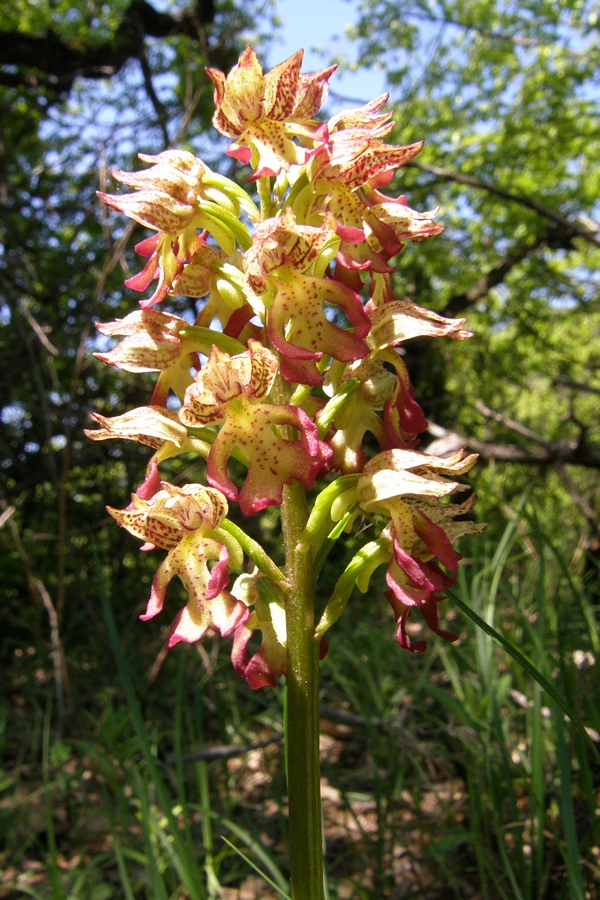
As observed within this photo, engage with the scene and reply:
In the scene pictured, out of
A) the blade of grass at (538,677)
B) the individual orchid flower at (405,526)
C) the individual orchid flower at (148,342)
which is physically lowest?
the blade of grass at (538,677)

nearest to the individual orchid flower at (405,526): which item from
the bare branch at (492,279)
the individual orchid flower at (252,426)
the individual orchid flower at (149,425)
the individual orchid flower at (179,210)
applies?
the individual orchid flower at (252,426)

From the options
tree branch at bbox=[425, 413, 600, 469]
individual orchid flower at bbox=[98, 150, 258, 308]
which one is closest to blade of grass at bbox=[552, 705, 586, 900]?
individual orchid flower at bbox=[98, 150, 258, 308]

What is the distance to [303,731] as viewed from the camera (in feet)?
3.44

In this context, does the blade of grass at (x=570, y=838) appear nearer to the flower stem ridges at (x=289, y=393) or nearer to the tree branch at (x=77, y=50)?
the flower stem ridges at (x=289, y=393)

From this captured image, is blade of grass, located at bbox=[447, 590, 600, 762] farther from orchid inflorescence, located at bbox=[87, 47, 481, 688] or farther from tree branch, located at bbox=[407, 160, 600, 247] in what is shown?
tree branch, located at bbox=[407, 160, 600, 247]

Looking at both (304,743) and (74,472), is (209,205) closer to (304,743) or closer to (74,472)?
(304,743)

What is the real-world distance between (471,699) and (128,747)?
1.21 metres

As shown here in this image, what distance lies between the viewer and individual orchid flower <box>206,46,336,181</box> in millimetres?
1286

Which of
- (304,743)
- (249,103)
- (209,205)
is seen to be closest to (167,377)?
(209,205)

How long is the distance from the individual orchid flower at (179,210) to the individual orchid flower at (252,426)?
0.25 meters

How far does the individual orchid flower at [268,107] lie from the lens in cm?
129

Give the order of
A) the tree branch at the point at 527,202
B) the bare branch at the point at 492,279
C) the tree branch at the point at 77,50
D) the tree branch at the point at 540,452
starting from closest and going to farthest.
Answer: the tree branch at the point at 540,452
the tree branch at the point at 527,202
the tree branch at the point at 77,50
the bare branch at the point at 492,279

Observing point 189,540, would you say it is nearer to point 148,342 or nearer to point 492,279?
point 148,342

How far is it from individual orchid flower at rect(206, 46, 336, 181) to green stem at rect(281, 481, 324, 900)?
66 cm
